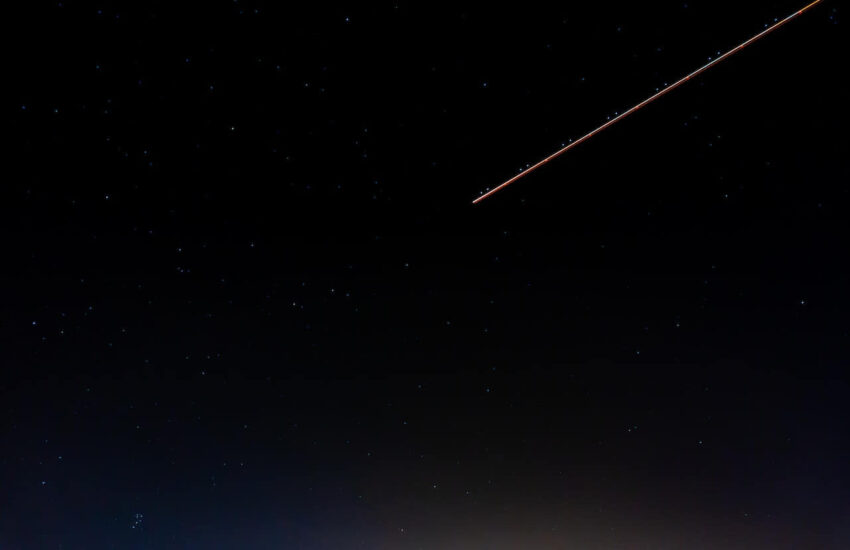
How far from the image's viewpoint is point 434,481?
1.83 metres

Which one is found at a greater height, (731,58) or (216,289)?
(216,289)

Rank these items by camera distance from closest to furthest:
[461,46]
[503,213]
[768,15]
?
[768,15]
[461,46]
[503,213]

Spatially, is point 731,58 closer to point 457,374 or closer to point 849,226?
point 849,226

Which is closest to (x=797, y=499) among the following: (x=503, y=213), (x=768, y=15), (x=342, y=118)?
(x=503, y=213)

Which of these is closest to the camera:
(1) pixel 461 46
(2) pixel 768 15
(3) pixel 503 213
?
(2) pixel 768 15

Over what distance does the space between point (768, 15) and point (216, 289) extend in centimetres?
161

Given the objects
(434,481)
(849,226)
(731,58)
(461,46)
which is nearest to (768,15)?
(731,58)

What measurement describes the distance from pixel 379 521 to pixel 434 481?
0.65ft

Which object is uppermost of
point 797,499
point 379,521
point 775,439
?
point 379,521

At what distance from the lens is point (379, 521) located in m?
1.84

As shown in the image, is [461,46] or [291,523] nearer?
[461,46]

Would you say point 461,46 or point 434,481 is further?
point 434,481

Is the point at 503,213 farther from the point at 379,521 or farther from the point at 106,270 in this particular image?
the point at 106,270

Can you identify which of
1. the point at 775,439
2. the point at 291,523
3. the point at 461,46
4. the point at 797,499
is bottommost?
the point at 797,499
